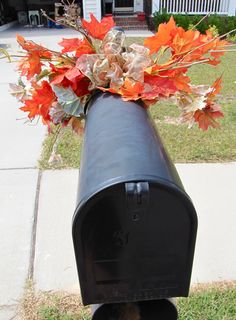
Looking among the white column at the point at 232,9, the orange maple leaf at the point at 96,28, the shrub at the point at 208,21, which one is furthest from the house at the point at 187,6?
the orange maple leaf at the point at 96,28

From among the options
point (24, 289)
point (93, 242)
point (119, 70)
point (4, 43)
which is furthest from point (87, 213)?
point (4, 43)

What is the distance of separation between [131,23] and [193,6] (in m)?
2.87

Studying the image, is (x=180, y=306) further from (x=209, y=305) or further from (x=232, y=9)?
(x=232, y=9)

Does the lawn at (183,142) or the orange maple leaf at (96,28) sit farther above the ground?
the orange maple leaf at (96,28)

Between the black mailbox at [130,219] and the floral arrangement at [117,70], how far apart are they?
277mm

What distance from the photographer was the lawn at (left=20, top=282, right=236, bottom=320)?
84.1 inches

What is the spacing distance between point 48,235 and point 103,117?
1872 millimetres

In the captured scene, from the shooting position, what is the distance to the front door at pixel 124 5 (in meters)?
19.2

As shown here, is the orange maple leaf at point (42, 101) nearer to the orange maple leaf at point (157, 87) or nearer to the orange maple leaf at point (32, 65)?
the orange maple leaf at point (32, 65)

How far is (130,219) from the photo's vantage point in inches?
34.9

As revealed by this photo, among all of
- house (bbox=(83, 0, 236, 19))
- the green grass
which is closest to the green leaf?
the green grass

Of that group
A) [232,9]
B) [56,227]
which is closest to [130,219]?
[56,227]

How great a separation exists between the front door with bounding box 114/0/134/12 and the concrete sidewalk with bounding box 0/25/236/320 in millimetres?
16609

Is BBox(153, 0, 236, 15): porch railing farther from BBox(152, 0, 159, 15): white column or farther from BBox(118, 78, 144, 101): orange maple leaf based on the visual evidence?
BBox(118, 78, 144, 101): orange maple leaf
